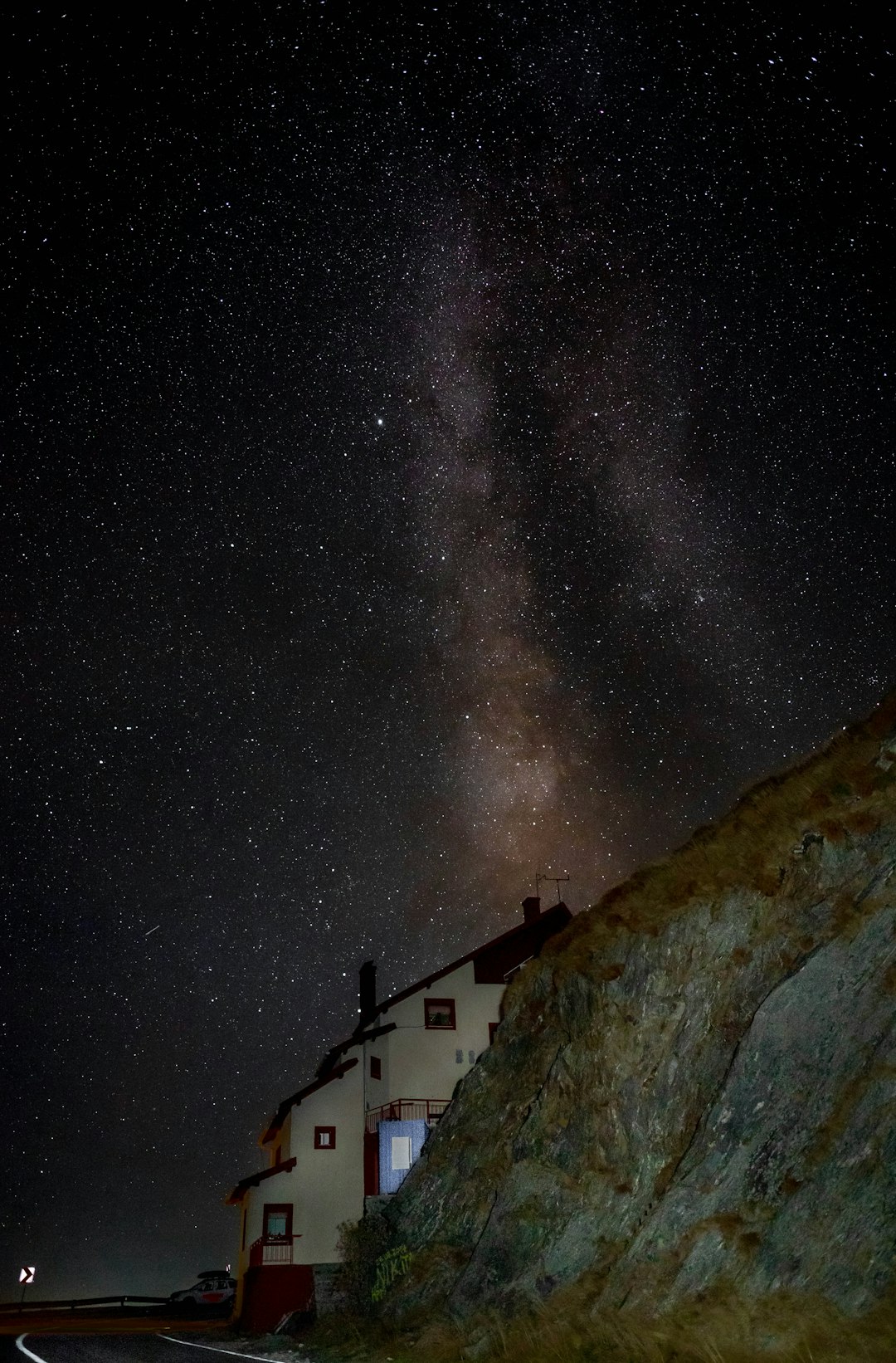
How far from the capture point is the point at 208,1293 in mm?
45219

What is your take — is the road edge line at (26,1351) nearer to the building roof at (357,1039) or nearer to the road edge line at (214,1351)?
the road edge line at (214,1351)

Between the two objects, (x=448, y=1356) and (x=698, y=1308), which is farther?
(x=448, y=1356)

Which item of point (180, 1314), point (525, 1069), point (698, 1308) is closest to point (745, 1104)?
point (698, 1308)

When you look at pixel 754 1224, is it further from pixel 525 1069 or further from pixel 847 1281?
pixel 525 1069

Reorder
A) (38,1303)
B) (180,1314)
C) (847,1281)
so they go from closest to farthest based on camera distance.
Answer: (847,1281)
(180,1314)
(38,1303)

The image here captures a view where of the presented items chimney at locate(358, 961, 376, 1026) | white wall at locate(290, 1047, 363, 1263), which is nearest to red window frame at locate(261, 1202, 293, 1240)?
white wall at locate(290, 1047, 363, 1263)

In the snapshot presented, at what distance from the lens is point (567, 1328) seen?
1408 centimetres

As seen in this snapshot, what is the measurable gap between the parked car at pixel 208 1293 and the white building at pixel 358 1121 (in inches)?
525

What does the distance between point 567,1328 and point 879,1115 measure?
594cm

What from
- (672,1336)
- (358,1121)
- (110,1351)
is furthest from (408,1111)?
(672,1336)

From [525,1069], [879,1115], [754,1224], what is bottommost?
[754,1224]

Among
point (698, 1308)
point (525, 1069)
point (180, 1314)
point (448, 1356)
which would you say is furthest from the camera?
point (180, 1314)

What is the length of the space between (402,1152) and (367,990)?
23.9ft

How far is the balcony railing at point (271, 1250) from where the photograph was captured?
103 feet
